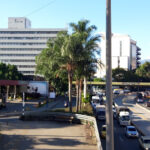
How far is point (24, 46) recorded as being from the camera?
11375cm

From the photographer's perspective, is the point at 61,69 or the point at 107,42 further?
the point at 61,69

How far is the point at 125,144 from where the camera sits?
20656 mm

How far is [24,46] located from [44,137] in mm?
99520

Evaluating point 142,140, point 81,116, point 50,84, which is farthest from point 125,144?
point 50,84

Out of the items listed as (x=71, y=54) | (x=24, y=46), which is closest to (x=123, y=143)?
(x=71, y=54)

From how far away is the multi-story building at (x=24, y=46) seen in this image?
4469 inches

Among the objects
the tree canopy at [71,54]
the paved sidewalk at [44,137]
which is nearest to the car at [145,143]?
the paved sidewalk at [44,137]

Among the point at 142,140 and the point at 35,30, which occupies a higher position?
the point at 35,30

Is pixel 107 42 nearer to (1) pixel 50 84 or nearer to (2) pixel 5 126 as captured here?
(2) pixel 5 126

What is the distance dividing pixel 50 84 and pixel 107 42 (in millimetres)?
57234

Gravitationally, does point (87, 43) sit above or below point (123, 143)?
above

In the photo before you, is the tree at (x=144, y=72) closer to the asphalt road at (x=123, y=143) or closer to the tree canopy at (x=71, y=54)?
the tree canopy at (x=71, y=54)

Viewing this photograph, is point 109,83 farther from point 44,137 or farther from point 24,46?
point 24,46

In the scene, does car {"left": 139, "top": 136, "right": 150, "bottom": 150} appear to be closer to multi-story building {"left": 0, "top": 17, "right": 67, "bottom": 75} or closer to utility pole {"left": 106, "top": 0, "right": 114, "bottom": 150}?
utility pole {"left": 106, "top": 0, "right": 114, "bottom": 150}
